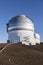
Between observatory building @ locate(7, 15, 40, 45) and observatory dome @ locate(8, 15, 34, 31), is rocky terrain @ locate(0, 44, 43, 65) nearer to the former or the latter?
observatory dome @ locate(8, 15, 34, 31)

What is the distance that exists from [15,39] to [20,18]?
751 cm

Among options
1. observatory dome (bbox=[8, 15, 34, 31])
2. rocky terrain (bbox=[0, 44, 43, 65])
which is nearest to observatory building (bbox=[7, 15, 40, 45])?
observatory dome (bbox=[8, 15, 34, 31])

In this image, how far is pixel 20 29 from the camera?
72.2 m

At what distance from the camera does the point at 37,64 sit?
2673cm

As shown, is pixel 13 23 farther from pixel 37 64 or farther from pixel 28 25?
pixel 37 64

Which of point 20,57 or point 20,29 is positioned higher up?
point 20,29

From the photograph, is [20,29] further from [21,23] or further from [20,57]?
[20,57]

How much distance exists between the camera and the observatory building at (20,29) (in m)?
71.9

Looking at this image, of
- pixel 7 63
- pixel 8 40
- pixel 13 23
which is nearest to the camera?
pixel 7 63

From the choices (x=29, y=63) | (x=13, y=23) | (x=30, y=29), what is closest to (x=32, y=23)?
(x=30, y=29)

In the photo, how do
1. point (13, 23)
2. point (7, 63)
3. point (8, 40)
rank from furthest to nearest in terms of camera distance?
point (8, 40), point (13, 23), point (7, 63)

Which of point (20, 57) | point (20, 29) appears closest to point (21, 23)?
point (20, 29)

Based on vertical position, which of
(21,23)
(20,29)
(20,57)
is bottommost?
(20,57)

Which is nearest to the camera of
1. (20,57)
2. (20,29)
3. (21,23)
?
(20,57)
